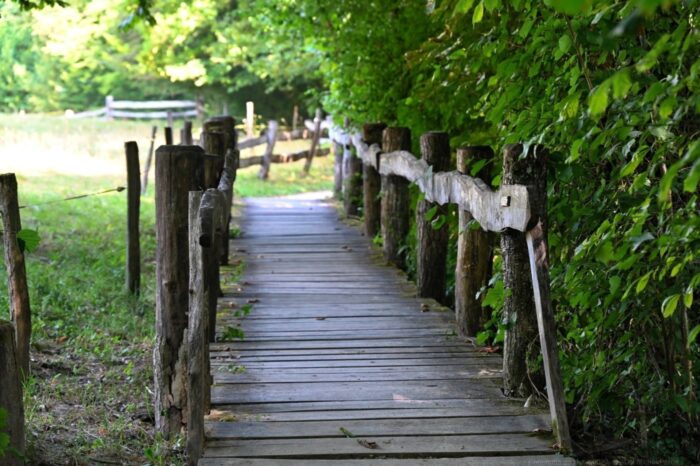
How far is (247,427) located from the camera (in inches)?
194

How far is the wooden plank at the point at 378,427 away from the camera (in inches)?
190

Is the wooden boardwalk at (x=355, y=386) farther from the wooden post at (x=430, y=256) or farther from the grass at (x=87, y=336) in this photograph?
the grass at (x=87, y=336)

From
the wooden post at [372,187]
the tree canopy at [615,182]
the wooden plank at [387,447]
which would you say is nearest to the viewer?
the tree canopy at [615,182]

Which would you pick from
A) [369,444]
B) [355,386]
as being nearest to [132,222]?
[355,386]

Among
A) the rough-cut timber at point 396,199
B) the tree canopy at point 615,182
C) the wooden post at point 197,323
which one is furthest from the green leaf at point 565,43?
the rough-cut timber at point 396,199

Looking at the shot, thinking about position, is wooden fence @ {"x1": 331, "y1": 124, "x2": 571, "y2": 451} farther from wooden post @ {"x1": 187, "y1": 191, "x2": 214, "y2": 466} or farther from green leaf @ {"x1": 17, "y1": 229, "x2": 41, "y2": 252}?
green leaf @ {"x1": 17, "y1": 229, "x2": 41, "y2": 252}

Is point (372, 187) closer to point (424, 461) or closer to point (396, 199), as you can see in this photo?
point (396, 199)

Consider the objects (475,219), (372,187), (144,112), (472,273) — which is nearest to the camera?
(475,219)

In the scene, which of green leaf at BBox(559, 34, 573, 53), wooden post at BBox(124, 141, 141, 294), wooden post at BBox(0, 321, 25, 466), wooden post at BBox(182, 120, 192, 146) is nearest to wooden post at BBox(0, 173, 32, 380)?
wooden post at BBox(0, 321, 25, 466)

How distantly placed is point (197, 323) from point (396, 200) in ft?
17.0

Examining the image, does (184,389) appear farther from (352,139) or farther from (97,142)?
(97,142)

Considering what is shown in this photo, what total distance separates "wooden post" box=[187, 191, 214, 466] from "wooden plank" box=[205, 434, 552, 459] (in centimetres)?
14

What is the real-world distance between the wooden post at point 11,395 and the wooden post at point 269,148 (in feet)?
61.6

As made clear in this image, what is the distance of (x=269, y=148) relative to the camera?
22.9 m
